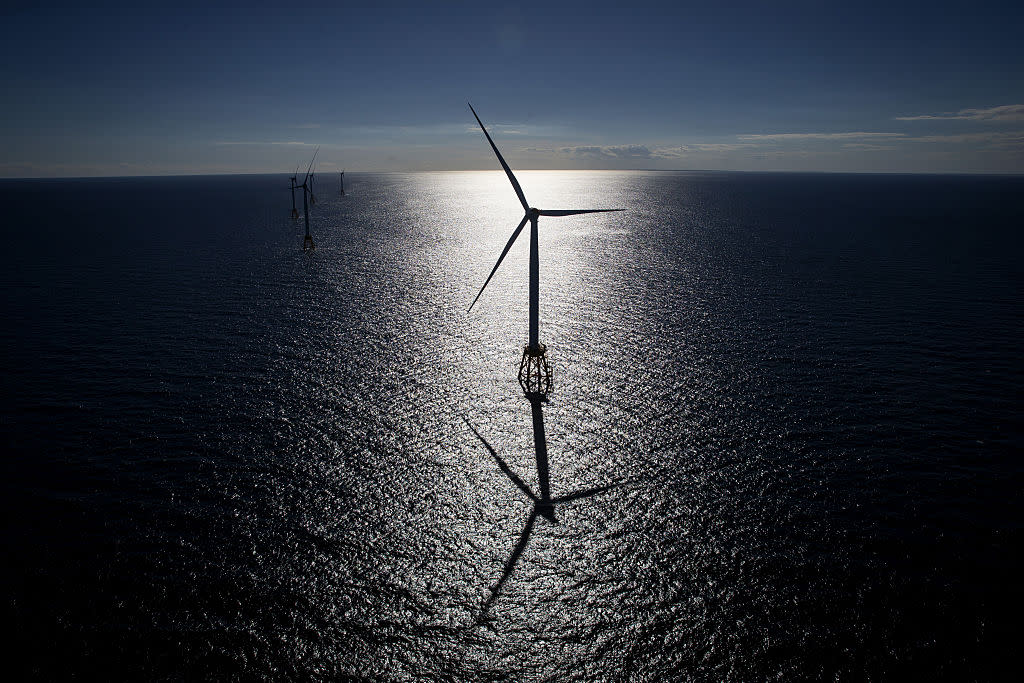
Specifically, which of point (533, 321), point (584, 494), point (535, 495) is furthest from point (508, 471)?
point (533, 321)

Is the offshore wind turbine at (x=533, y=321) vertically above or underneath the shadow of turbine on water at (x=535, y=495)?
above

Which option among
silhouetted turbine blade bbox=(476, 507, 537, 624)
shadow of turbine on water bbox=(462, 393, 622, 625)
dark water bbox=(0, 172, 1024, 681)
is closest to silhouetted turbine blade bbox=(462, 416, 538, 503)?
shadow of turbine on water bbox=(462, 393, 622, 625)

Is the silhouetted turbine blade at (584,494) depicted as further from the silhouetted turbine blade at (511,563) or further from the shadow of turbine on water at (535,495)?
the silhouetted turbine blade at (511,563)

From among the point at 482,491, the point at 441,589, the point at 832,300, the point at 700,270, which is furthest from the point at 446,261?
the point at 441,589

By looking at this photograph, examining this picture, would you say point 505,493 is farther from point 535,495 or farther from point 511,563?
point 511,563

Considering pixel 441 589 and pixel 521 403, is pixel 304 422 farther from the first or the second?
pixel 441 589

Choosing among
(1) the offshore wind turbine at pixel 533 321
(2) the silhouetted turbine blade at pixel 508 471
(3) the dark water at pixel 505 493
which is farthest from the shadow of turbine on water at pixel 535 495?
(1) the offshore wind turbine at pixel 533 321
